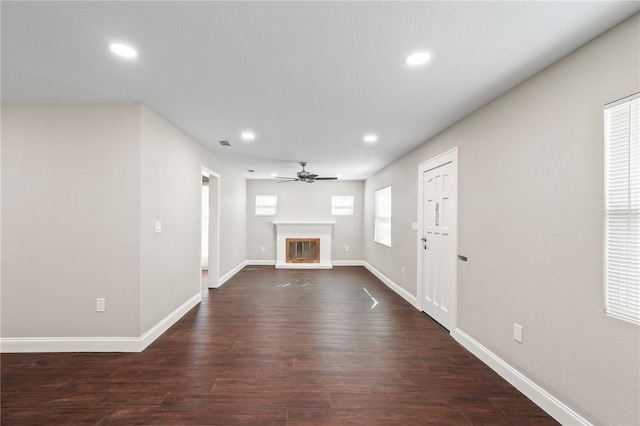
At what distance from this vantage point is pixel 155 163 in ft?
9.64

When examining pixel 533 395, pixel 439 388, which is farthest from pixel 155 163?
pixel 533 395

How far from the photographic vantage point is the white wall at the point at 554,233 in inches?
59.8

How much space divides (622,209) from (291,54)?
216 cm

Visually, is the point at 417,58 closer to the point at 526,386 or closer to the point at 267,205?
the point at 526,386

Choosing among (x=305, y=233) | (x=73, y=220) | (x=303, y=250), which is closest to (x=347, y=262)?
(x=303, y=250)

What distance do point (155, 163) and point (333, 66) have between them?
7.28ft

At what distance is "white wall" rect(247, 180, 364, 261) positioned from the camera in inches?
301

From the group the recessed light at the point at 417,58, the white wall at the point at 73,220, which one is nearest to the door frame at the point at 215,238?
the white wall at the point at 73,220

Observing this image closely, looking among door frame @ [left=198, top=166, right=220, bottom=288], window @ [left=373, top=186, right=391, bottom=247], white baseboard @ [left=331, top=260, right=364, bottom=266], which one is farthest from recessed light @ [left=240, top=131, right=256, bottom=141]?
white baseboard @ [left=331, top=260, right=364, bottom=266]

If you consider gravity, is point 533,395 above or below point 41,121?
below

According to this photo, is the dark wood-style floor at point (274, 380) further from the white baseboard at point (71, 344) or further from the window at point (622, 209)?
the window at point (622, 209)

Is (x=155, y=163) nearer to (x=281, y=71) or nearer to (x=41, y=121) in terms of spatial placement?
(x=41, y=121)

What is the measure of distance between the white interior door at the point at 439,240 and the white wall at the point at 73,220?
11.1ft

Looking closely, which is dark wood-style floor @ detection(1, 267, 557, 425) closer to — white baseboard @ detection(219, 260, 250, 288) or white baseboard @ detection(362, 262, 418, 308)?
white baseboard @ detection(362, 262, 418, 308)
